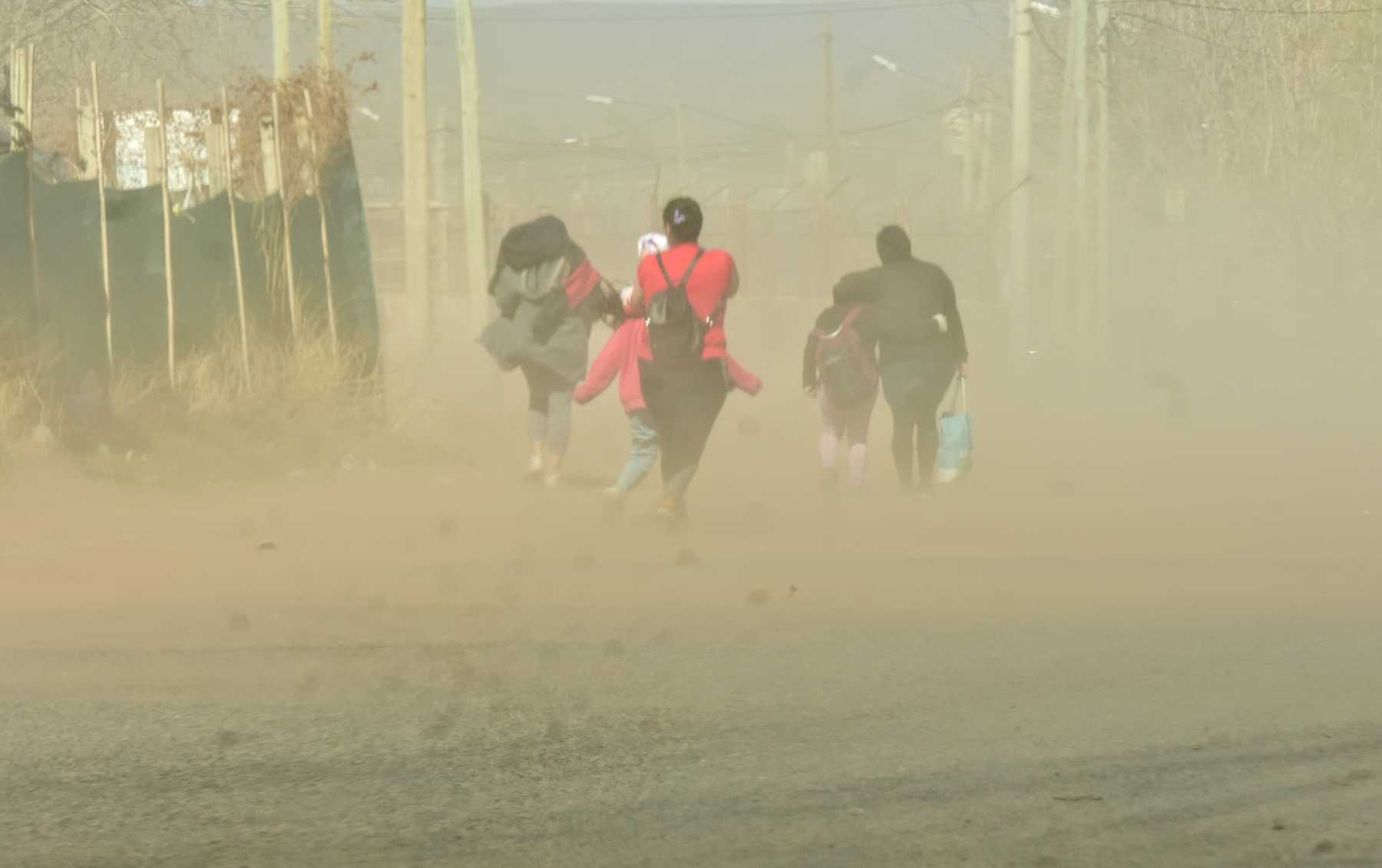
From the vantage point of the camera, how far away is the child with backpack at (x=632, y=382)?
453 inches

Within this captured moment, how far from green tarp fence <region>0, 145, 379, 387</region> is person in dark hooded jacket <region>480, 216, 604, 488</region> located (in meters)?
2.26

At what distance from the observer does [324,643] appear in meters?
7.88

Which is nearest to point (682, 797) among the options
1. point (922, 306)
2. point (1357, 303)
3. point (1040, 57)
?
point (922, 306)

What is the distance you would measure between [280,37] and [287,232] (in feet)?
28.9

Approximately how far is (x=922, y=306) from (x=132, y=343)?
4.96m

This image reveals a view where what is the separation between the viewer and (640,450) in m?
11.7

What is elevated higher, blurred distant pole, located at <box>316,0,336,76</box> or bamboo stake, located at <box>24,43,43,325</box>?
blurred distant pole, located at <box>316,0,336,76</box>

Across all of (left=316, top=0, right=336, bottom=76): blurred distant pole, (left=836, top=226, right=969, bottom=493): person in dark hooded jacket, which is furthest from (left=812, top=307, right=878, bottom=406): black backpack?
(left=316, top=0, right=336, bottom=76): blurred distant pole

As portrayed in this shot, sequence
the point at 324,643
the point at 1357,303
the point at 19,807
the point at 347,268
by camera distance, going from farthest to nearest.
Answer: the point at 1357,303 < the point at 347,268 < the point at 324,643 < the point at 19,807

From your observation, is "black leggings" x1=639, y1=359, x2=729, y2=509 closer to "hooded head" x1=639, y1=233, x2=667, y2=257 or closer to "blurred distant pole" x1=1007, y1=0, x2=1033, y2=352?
"hooded head" x1=639, y1=233, x2=667, y2=257

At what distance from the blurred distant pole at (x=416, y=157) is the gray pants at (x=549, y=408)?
257 inches

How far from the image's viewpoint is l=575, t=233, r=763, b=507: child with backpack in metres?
11.5

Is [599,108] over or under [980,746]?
over

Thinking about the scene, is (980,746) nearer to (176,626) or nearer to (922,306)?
(176,626)
